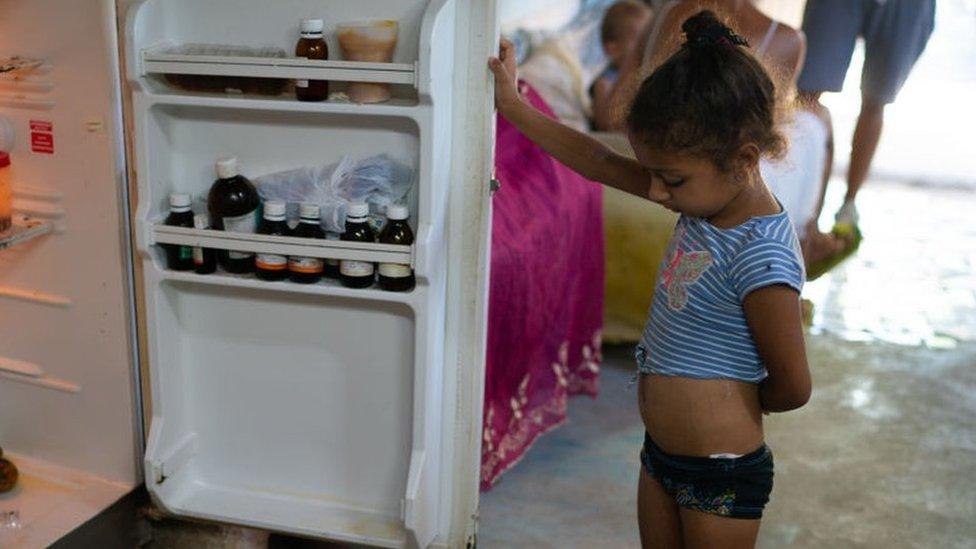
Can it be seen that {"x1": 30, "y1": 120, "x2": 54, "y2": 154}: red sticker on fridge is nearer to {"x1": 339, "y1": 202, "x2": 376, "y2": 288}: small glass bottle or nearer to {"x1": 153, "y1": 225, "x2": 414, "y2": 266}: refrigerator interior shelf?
{"x1": 153, "y1": 225, "x2": 414, "y2": 266}: refrigerator interior shelf

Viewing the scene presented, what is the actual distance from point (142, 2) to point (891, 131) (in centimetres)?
569

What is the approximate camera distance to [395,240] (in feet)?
5.35

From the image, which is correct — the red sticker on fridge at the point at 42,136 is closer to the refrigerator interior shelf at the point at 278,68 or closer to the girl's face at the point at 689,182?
the refrigerator interior shelf at the point at 278,68

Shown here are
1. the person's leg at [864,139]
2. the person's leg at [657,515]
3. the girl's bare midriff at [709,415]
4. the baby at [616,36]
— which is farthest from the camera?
the baby at [616,36]

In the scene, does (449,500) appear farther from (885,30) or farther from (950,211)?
(950,211)

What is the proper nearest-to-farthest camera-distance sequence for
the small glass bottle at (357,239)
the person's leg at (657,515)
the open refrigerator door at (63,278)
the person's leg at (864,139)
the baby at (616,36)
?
1. the person's leg at (657,515)
2. the small glass bottle at (357,239)
3. the open refrigerator door at (63,278)
4. the person's leg at (864,139)
5. the baby at (616,36)

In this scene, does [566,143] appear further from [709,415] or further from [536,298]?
[536,298]

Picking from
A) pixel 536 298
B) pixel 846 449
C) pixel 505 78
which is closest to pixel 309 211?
pixel 505 78

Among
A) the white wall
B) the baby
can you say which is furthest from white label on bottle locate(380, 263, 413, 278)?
the baby

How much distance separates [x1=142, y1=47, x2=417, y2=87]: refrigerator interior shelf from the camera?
1528mm

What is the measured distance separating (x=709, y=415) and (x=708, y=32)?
53cm

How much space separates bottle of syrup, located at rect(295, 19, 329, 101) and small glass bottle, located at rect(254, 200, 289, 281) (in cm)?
19

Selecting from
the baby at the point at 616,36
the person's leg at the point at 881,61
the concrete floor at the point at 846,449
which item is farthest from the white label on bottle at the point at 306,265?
the baby at the point at 616,36

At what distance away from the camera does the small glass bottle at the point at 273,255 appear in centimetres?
A: 166
